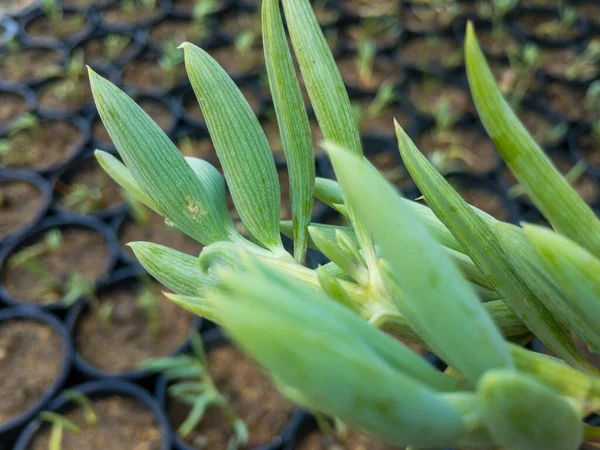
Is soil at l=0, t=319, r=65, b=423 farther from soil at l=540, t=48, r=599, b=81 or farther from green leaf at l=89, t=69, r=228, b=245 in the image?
soil at l=540, t=48, r=599, b=81

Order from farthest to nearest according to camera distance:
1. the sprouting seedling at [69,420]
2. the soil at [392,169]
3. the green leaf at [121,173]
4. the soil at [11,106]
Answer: the soil at [11,106] → the soil at [392,169] → the sprouting seedling at [69,420] → the green leaf at [121,173]

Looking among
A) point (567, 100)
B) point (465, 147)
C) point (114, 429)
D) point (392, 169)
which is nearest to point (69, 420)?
point (114, 429)

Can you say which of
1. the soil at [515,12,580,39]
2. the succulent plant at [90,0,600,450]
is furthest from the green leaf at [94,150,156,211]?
the soil at [515,12,580,39]

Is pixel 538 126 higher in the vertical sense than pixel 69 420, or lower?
higher

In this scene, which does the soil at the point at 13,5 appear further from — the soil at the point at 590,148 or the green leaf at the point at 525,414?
the green leaf at the point at 525,414

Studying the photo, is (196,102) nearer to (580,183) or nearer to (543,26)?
(580,183)

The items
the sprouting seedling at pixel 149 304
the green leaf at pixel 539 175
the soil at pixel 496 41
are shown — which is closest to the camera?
the green leaf at pixel 539 175

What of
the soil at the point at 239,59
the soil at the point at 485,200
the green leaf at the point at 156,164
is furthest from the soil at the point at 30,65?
the green leaf at the point at 156,164

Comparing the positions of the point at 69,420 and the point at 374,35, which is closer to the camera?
the point at 69,420
